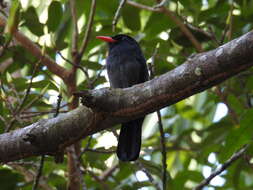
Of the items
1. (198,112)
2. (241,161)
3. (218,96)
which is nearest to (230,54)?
(218,96)

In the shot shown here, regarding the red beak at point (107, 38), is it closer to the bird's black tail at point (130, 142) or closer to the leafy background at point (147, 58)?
the leafy background at point (147, 58)

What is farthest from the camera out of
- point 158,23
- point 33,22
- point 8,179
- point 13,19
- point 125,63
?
point 125,63

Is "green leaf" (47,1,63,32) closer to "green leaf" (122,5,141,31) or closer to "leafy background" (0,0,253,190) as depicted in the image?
"leafy background" (0,0,253,190)

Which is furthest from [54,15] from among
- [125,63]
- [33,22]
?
[125,63]

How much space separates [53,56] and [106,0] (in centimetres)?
66

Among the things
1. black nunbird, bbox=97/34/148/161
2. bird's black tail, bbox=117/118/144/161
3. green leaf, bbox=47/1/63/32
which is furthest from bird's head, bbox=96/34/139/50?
bird's black tail, bbox=117/118/144/161

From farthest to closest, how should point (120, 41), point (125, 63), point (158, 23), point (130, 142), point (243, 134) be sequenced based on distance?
1. point (120, 41)
2. point (125, 63)
3. point (158, 23)
4. point (130, 142)
5. point (243, 134)

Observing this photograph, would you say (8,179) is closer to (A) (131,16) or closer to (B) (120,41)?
(A) (131,16)

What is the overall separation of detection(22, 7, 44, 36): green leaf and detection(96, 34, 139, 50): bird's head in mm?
581

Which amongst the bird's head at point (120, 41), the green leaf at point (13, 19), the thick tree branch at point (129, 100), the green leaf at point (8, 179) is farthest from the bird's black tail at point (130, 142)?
the green leaf at point (13, 19)

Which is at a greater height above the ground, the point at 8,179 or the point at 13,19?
the point at 13,19

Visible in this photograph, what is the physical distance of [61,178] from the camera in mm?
4184

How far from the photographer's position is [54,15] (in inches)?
167

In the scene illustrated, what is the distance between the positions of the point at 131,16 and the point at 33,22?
2.65ft
